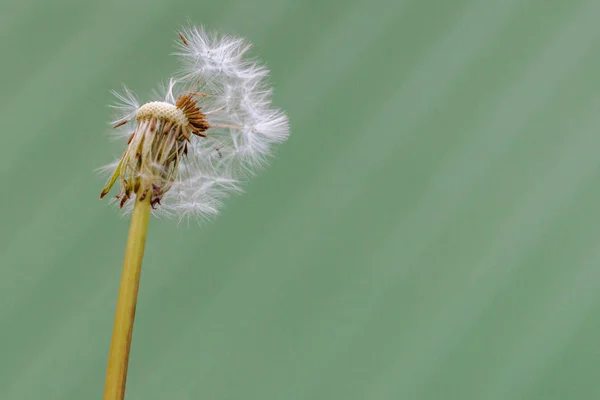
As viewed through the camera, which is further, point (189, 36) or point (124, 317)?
point (189, 36)

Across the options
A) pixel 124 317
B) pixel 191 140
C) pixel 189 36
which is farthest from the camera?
pixel 189 36

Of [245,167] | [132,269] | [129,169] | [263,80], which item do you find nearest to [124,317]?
[132,269]

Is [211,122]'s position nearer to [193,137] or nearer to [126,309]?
[193,137]

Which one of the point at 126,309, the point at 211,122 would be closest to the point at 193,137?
the point at 211,122

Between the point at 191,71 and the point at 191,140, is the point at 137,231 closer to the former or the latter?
the point at 191,140

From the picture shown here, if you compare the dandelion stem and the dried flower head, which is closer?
the dandelion stem

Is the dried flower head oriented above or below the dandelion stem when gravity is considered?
above
